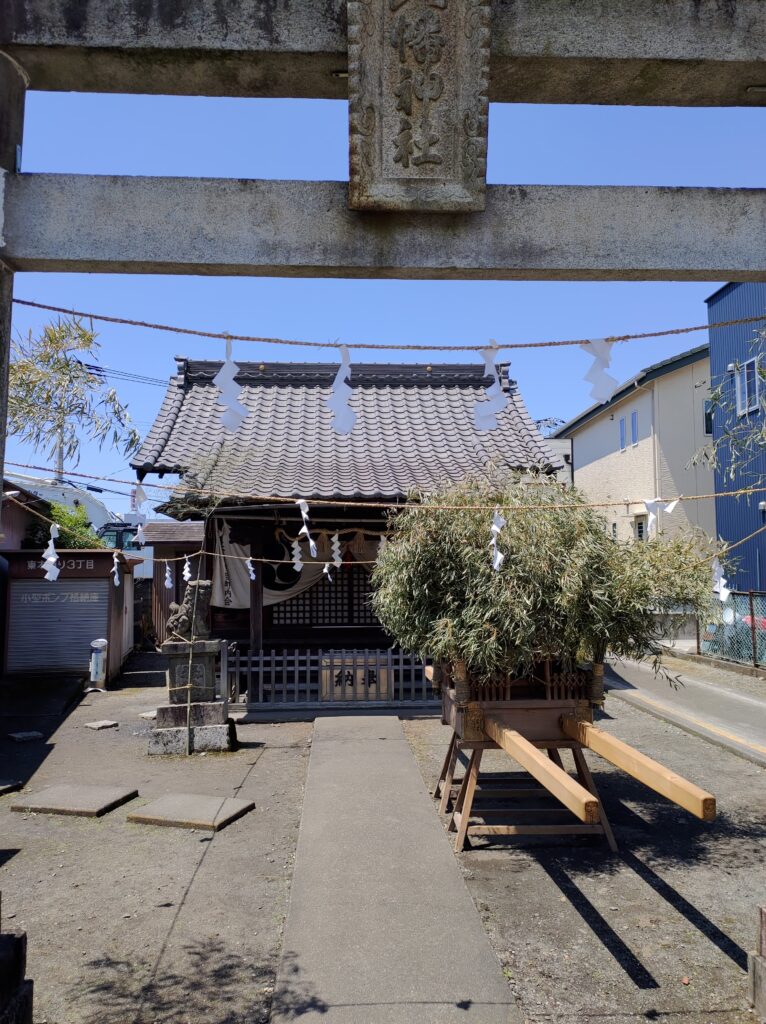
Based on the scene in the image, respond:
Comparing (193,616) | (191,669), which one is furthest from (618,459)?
(191,669)

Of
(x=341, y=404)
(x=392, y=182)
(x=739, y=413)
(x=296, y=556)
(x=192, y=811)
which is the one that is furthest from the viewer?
(x=739, y=413)

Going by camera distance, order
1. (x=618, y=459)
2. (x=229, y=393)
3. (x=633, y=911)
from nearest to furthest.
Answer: (x=229, y=393) < (x=633, y=911) < (x=618, y=459)

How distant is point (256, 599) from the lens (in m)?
11.8

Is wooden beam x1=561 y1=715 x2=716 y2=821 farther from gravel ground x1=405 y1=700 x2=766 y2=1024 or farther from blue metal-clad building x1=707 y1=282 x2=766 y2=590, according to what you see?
blue metal-clad building x1=707 y1=282 x2=766 y2=590

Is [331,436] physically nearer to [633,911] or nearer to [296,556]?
[296,556]

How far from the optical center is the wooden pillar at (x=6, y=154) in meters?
3.52

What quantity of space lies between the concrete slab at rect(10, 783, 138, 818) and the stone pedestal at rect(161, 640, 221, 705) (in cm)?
198

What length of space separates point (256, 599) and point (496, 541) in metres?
7.06

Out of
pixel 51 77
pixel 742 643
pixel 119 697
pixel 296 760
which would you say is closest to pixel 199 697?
pixel 296 760

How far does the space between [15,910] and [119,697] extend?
356 inches

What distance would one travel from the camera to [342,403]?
4.29 metres

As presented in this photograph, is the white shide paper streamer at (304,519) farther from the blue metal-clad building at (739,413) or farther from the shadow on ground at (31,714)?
the blue metal-clad building at (739,413)

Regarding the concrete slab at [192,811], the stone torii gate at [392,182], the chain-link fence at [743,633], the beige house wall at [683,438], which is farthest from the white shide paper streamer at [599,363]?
the beige house wall at [683,438]

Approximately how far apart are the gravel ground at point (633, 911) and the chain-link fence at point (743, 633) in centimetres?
826
